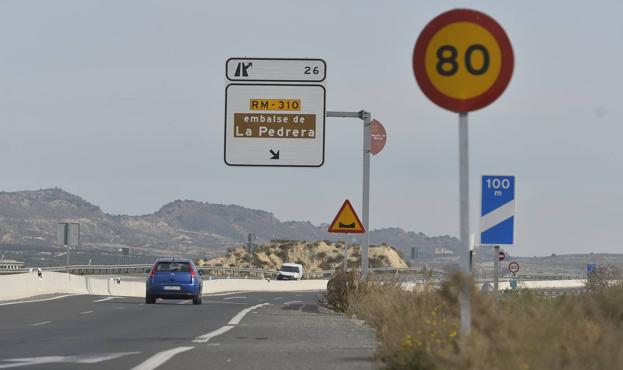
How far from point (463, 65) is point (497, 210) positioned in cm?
1172

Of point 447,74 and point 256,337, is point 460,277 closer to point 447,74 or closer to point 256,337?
point 447,74

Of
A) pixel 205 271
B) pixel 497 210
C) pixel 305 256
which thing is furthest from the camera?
pixel 305 256

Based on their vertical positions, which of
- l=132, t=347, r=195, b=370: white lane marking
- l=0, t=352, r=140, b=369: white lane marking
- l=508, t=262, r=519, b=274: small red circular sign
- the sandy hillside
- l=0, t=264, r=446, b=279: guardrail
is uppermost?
the sandy hillside

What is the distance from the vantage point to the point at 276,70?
1190 inches

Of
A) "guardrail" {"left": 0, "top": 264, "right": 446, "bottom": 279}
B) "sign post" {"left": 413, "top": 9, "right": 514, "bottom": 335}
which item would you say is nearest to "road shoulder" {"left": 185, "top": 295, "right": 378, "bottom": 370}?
"sign post" {"left": 413, "top": 9, "right": 514, "bottom": 335}

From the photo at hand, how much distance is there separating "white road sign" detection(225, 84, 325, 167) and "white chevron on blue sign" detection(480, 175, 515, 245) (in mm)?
8740

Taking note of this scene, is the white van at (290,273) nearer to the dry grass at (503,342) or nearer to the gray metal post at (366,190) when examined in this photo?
the gray metal post at (366,190)

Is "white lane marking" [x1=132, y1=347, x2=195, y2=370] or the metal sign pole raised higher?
the metal sign pole

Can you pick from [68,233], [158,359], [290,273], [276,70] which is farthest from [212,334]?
[290,273]

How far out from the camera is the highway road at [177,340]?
1407 centimetres

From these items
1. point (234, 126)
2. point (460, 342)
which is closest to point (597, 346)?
point (460, 342)

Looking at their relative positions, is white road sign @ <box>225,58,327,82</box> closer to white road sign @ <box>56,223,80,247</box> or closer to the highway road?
the highway road

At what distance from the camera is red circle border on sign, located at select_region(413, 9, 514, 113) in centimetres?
1005

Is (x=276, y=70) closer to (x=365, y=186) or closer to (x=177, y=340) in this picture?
(x=365, y=186)
